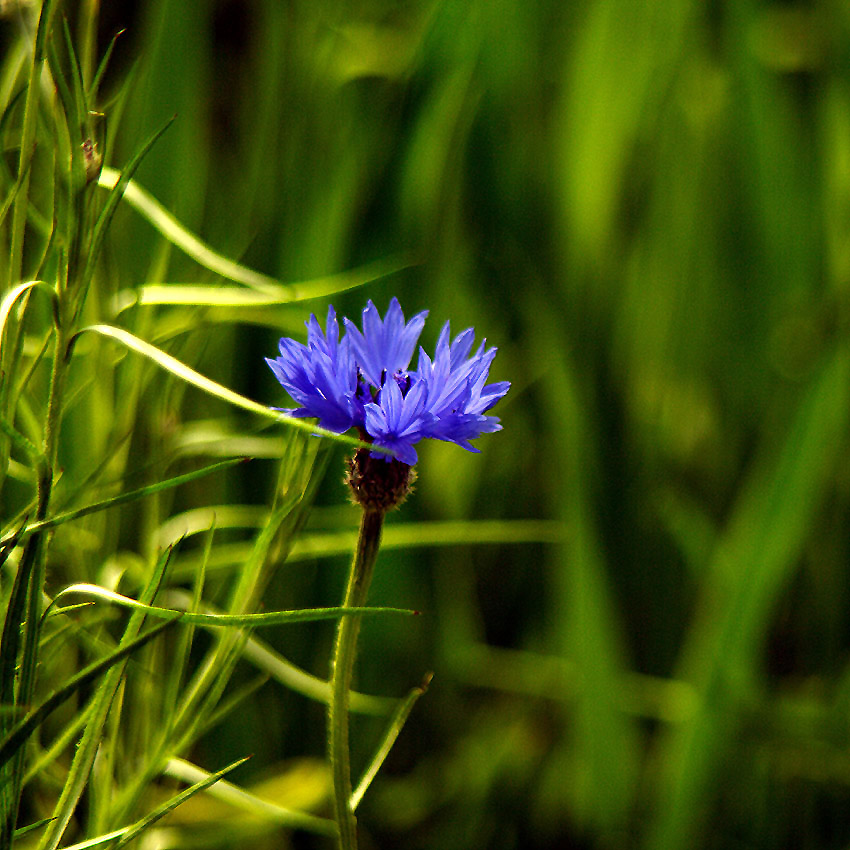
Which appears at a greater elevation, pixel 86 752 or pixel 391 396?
pixel 391 396

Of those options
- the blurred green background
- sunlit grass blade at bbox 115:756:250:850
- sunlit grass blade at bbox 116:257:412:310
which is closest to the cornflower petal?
sunlit grass blade at bbox 116:257:412:310

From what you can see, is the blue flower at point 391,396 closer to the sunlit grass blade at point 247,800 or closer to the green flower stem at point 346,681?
the green flower stem at point 346,681

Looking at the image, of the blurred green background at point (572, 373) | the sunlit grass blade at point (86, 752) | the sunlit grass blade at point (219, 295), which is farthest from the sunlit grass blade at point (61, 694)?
the blurred green background at point (572, 373)

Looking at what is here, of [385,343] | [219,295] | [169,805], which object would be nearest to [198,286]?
[219,295]

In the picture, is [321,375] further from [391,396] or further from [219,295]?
[219,295]

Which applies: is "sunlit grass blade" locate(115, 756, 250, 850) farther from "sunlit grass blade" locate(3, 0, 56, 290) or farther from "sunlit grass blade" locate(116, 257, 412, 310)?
"sunlit grass blade" locate(116, 257, 412, 310)

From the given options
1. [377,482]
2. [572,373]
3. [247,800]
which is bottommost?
[247,800]

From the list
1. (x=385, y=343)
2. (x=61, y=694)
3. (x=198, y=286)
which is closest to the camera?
(x=61, y=694)

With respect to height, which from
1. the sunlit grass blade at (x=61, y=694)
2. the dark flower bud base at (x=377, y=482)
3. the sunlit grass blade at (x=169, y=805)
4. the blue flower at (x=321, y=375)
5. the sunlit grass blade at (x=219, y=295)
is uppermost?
the sunlit grass blade at (x=219, y=295)
